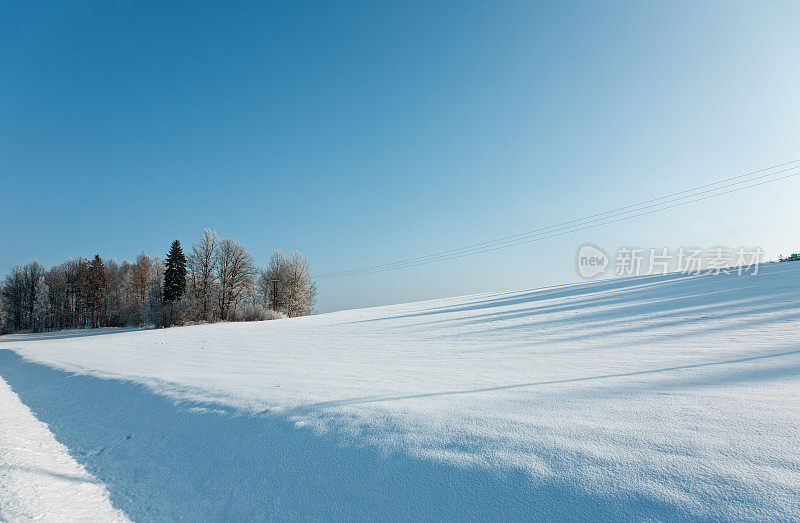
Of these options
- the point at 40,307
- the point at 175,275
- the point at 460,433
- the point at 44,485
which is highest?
the point at 175,275

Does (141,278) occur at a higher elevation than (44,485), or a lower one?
higher

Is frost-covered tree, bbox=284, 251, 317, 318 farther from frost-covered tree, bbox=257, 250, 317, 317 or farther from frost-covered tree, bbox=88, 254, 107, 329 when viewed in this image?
frost-covered tree, bbox=88, 254, 107, 329

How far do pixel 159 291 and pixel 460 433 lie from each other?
4337 cm

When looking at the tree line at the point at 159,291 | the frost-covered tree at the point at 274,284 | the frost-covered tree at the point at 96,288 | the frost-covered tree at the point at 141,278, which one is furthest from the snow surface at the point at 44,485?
the frost-covered tree at the point at 96,288

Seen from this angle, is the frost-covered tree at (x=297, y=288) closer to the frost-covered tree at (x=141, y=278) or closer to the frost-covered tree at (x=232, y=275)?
the frost-covered tree at (x=232, y=275)

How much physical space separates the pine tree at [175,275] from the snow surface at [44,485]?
31785mm

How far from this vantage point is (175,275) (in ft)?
108

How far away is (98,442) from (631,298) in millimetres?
16036

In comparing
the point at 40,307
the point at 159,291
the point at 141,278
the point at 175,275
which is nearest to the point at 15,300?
the point at 40,307

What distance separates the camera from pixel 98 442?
177 inches

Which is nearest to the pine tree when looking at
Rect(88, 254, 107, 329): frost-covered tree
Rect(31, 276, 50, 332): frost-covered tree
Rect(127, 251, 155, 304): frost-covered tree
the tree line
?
the tree line

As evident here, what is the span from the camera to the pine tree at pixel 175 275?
32.5 metres

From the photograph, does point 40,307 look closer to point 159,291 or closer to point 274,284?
point 159,291

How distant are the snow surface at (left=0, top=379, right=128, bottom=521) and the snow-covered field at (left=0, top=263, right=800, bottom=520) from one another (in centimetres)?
11
